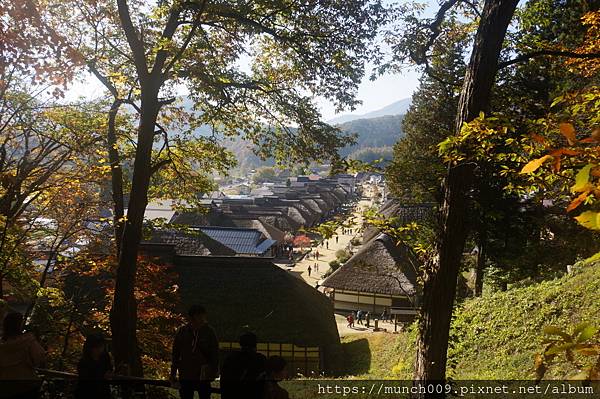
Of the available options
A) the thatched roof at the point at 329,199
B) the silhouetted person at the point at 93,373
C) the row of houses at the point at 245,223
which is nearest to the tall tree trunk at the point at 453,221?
the silhouetted person at the point at 93,373

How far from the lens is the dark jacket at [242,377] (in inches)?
157

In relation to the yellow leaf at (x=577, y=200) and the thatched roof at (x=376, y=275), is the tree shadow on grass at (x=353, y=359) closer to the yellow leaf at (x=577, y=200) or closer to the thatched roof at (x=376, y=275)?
the thatched roof at (x=376, y=275)

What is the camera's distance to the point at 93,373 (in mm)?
4547

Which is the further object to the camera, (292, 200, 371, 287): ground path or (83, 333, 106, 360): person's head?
(292, 200, 371, 287): ground path

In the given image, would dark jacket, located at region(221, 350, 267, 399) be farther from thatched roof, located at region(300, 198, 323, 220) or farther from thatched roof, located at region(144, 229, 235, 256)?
thatched roof, located at region(300, 198, 323, 220)

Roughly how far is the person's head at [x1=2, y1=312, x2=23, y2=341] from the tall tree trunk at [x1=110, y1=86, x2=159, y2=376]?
105 inches

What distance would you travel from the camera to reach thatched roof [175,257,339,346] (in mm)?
16156

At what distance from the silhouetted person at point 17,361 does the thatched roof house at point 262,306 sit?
11547 mm

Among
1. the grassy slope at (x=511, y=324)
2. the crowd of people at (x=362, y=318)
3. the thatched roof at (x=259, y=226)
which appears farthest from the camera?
the thatched roof at (x=259, y=226)

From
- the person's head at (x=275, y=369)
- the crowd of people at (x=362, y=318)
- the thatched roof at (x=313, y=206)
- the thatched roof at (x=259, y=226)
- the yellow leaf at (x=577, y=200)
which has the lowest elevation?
the crowd of people at (x=362, y=318)

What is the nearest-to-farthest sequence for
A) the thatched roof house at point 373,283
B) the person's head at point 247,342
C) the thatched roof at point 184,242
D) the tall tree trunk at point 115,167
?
1. the person's head at point 247,342
2. the tall tree trunk at point 115,167
3. the thatched roof house at point 373,283
4. the thatched roof at point 184,242

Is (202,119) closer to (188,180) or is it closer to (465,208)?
(188,180)

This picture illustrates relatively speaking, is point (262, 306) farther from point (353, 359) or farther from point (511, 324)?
point (511, 324)

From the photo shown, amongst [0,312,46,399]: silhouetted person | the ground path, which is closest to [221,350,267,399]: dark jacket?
[0,312,46,399]: silhouetted person
